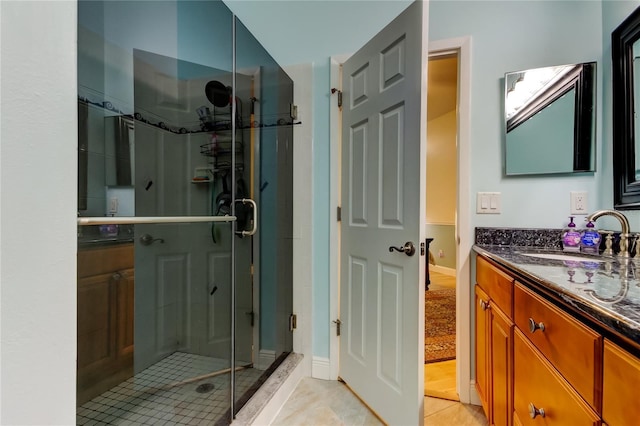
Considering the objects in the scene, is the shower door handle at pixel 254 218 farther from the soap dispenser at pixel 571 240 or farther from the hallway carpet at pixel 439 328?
the soap dispenser at pixel 571 240

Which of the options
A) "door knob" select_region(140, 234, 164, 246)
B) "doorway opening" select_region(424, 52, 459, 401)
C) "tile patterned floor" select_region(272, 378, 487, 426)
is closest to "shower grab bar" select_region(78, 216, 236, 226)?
"door knob" select_region(140, 234, 164, 246)

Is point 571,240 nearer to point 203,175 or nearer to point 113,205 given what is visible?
point 203,175

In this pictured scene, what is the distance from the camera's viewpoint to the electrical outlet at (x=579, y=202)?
149cm

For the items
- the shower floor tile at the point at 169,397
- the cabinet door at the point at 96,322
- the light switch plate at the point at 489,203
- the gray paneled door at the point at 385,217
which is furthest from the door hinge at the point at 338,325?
the cabinet door at the point at 96,322

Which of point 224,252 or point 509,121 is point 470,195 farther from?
point 224,252

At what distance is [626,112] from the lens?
1330 mm

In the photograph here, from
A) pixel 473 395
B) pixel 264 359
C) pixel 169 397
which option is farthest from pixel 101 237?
pixel 473 395

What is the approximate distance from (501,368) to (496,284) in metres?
0.33

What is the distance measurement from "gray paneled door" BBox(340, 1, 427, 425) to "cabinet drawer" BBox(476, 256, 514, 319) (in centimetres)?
30

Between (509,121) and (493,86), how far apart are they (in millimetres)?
222

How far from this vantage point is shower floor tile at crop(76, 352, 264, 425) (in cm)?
132

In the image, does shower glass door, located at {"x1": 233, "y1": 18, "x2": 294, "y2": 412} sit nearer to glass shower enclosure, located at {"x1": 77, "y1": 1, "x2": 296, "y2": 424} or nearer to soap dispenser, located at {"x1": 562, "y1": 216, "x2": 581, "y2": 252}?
glass shower enclosure, located at {"x1": 77, "y1": 1, "x2": 296, "y2": 424}

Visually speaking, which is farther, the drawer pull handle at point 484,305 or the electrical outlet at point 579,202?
the electrical outlet at point 579,202

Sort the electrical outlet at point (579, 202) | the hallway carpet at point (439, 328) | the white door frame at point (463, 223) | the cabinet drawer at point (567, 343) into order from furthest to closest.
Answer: the hallway carpet at point (439, 328)
the white door frame at point (463, 223)
the electrical outlet at point (579, 202)
the cabinet drawer at point (567, 343)
